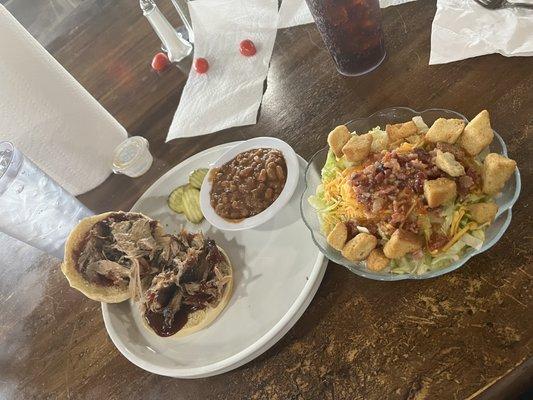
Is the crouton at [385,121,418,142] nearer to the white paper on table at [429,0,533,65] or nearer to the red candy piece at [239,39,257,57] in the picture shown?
the white paper on table at [429,0,533,65]

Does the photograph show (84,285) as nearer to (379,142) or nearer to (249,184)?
(249,184)

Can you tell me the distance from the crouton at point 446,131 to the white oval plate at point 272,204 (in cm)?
51

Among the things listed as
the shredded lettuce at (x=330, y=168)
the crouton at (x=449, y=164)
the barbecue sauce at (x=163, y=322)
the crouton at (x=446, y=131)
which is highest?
the crouton at (x=449, y=164)

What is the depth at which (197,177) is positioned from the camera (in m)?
2.06

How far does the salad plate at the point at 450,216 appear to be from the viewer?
51.3 inches

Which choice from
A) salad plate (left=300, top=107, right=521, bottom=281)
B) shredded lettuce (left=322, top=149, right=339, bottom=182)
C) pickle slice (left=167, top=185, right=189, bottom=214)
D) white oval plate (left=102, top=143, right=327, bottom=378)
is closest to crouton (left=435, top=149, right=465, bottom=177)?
salad plate (left=300, top=107, right=521, bottom=281)

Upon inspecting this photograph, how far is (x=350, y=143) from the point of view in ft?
5.00

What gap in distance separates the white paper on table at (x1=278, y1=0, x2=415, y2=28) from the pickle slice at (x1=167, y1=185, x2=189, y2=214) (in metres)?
0.95

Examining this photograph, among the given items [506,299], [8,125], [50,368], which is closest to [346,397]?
[506,299]

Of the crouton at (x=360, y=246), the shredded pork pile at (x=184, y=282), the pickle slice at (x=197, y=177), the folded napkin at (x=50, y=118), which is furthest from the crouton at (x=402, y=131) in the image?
the folded napkin at (x=50, y=118)

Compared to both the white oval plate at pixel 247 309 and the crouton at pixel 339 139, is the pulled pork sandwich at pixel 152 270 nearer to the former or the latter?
the white oval plate at pixel 247 309

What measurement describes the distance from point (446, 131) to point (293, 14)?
1262 millimetres

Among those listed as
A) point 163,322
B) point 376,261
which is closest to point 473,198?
point 376,261

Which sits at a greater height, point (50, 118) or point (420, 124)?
point (50, 118)
